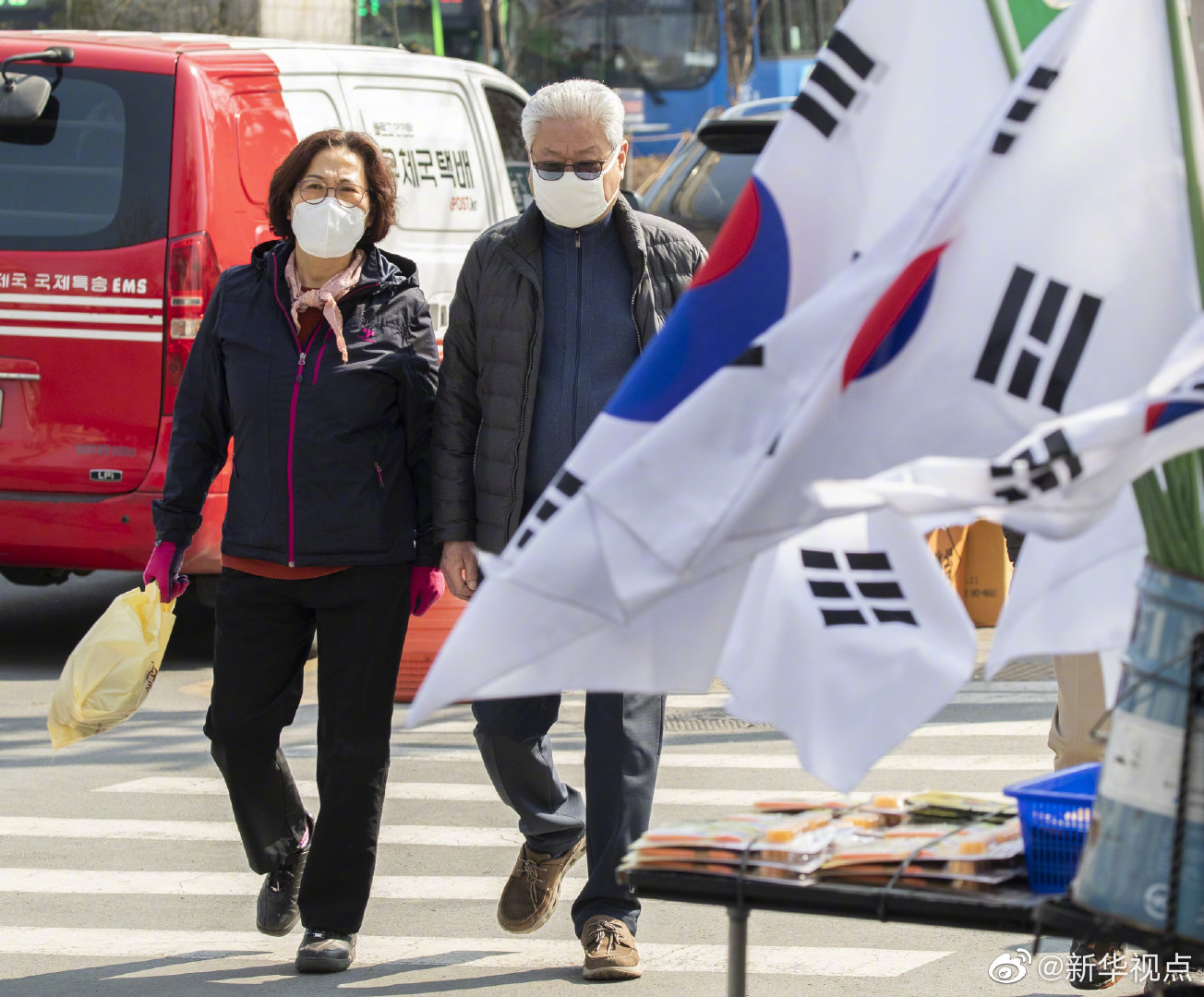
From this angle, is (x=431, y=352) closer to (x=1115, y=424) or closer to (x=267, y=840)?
(x=267, y=840)

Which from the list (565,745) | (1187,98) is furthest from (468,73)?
(1187,98)

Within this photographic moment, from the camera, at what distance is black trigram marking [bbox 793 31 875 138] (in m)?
2.62

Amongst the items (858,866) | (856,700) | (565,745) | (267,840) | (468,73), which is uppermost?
(468,73)

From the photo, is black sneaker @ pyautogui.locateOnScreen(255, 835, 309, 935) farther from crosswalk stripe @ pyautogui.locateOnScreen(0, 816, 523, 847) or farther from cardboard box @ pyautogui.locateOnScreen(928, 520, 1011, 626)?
cardboard box @ pyautogui.locateOnScreen(928, 520, 1011, 626)

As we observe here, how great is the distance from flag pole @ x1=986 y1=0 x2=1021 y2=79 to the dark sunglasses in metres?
1.87

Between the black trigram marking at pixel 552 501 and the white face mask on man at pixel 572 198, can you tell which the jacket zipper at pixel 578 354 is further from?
the black trigram marking at pixel 552 501

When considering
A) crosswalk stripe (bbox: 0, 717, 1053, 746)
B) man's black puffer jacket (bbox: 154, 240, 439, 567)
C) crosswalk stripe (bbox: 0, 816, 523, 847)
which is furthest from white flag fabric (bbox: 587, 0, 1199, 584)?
crosswalk stripe (bbox: 0, 717, 1053, 746)

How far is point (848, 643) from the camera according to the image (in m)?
2.58

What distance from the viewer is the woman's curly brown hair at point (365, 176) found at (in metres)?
4.55

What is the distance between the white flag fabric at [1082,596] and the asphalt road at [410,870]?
64.1 inches

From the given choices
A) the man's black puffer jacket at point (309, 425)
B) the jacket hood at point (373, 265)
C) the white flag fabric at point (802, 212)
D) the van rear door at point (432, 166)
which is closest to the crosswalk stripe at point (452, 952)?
the man's black puffer jacket at point (309, 425)

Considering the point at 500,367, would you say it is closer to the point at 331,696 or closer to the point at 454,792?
the point at 331,696

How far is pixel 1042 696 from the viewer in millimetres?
7508

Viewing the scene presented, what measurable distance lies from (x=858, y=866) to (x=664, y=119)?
2219 centimetres
